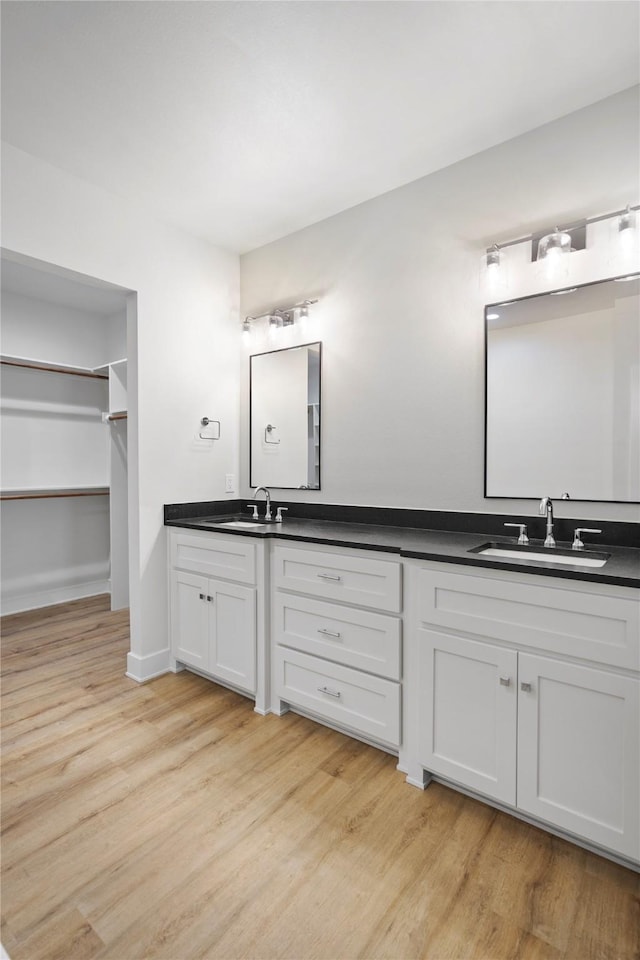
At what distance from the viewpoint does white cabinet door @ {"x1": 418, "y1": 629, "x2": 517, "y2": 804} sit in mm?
1628

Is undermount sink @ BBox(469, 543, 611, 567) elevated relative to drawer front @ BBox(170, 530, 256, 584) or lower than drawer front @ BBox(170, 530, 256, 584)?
elevated

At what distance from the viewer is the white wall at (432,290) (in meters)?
2.02

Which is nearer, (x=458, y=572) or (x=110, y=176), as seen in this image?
(x=458, y=572)

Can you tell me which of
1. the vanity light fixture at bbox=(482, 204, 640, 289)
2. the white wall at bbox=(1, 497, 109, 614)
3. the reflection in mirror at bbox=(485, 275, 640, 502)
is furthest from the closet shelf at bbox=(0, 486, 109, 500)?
the vanity light fixture at bbox=(482, 204, 640, 289)

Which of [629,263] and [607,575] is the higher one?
[629,263]

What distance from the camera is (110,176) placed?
2.50 m

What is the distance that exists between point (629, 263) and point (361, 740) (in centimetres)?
228

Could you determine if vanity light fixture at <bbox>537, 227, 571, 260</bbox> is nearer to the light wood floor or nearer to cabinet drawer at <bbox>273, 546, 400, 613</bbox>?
cabinet drawer at <bbox>273, 546, 400, 613</bbox>

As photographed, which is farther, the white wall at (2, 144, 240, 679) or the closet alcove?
the closet alcove

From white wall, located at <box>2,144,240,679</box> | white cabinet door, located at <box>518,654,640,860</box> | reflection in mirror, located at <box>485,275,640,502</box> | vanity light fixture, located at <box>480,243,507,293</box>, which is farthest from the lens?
white wall, located at <box>2,144,240,679</box>

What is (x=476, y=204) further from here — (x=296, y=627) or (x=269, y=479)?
(x=296, y=627)

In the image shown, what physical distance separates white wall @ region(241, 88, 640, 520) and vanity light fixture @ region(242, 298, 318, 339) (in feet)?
0.20

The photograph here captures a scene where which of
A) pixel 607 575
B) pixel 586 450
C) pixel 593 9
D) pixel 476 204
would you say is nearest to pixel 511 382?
pixel 586 450

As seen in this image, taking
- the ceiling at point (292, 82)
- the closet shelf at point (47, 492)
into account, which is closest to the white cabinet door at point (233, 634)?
the closet shelf at point (47, 492)
